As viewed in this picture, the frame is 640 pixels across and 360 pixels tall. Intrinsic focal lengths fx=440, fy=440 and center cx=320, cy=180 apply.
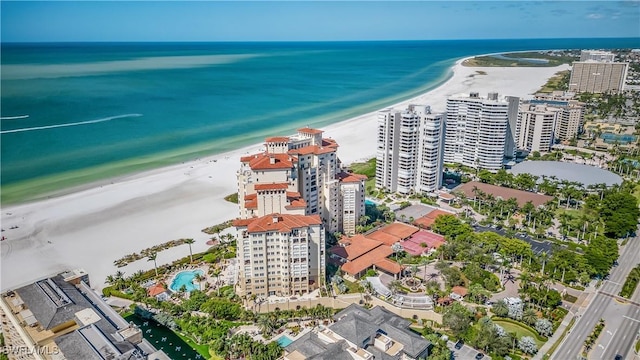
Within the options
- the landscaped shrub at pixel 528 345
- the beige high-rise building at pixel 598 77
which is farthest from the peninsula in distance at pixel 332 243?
the beige high-rise building at pixel 598 77

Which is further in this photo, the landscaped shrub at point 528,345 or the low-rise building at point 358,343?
the landscaped shrub at point 528,345

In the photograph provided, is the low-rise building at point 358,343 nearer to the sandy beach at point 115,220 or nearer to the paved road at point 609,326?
the paved road at point 609,326

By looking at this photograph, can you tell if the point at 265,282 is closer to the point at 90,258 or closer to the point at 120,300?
the point at 120,300

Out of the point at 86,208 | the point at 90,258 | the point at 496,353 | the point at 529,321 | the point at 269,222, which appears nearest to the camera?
the point at 496,353

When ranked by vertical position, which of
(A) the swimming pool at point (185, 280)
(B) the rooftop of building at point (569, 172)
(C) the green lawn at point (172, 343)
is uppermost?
(B) the rooftop of building at point (569, 172)

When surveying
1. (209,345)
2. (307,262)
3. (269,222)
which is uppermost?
(269,222)

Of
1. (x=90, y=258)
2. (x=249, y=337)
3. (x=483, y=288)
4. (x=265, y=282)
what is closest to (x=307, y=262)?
(x=265, y=282)

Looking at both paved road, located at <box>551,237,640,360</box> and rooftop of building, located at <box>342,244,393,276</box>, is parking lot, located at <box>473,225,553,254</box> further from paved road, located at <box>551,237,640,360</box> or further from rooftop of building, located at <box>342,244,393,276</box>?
rooftop of building, located at <box>342,244,393,276</box>

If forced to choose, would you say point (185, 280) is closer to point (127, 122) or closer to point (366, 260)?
point (366, 260)
